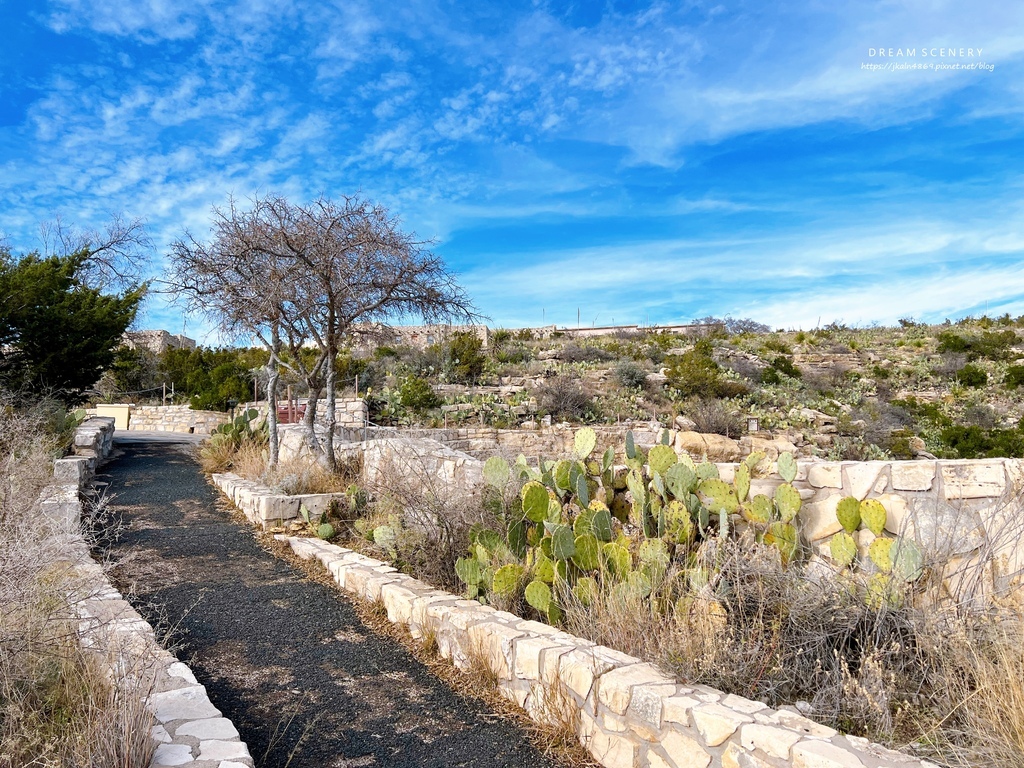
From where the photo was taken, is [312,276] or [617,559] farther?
[312,276]

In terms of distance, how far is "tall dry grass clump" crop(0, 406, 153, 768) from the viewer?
8.45ft

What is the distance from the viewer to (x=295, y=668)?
4.41m

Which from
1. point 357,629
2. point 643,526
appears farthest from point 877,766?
point 357,629

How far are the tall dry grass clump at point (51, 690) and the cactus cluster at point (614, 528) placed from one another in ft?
7.80

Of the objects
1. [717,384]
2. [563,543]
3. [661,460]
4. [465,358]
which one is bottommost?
[563,543]

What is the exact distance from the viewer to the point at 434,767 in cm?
330

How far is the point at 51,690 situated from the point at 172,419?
21.8 metres

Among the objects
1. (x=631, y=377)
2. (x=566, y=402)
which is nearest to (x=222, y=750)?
(x=566, y=402)

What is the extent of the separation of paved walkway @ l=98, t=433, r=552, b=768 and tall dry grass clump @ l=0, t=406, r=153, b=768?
81cm

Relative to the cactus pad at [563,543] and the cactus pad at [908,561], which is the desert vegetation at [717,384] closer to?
the cactus pad at [563,543]

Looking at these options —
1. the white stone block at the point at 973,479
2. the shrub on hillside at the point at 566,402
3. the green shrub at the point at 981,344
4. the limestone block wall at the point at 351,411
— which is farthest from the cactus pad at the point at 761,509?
the green shrub at the point at 981,344

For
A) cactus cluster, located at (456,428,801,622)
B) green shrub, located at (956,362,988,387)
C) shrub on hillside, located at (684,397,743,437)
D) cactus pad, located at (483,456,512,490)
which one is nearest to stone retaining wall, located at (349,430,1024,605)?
cactus cluster, located at (456,428,801,622)

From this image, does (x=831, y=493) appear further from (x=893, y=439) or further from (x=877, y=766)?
(x=893, y=439)

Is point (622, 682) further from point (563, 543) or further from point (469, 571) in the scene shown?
point (469, 571)
